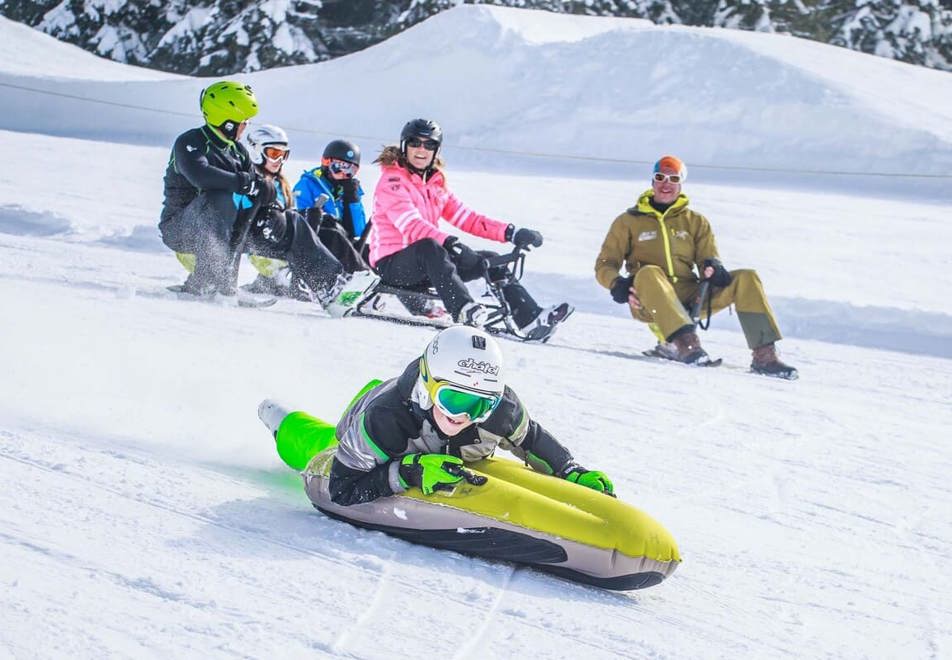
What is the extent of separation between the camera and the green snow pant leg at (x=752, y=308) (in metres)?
6.91

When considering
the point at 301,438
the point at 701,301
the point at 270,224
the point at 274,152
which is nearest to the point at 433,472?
the point at 301,438

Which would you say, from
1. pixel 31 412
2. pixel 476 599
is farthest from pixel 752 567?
pixel 31 412

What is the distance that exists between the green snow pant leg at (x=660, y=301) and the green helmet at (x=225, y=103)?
2624mm

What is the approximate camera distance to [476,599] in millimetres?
3141

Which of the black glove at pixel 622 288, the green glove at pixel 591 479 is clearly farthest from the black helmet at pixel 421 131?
the green glove at pixel 591 479

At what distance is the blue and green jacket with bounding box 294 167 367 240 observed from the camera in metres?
8.17

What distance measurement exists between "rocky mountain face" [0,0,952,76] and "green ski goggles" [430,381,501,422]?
1947 centimetres

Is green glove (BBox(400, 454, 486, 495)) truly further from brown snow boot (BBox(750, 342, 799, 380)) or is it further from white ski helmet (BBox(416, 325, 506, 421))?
brown snow boot (BBox(750, 342, 799, 380))

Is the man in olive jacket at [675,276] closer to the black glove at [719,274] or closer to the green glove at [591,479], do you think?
the black glove at [719,274]

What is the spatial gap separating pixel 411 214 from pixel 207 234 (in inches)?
51.4

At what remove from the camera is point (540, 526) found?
337cm

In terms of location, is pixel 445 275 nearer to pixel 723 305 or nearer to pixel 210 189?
pixel 210 189

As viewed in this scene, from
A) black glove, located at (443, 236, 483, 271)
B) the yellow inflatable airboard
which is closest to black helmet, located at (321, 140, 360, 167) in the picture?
black glove, located at (443, 236, 483, 271)

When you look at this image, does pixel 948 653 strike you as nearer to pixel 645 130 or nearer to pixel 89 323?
pixel 89 323
